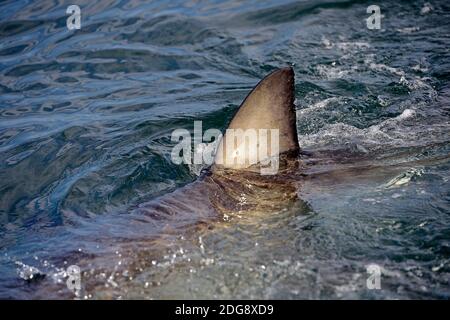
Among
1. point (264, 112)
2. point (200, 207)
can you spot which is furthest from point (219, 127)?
point (200, 207)

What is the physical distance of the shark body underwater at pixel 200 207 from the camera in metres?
3.16

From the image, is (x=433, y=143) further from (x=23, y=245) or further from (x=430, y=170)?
(x=23, y=245)

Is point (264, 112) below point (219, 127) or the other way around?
the other way around

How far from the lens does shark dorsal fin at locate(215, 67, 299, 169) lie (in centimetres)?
402

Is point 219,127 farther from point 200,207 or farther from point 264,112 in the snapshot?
point 200,207

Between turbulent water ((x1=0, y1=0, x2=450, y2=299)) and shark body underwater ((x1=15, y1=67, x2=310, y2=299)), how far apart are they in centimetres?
2

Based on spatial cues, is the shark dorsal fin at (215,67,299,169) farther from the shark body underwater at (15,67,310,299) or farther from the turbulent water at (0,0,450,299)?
the turbulent water at (0,0,450,299)

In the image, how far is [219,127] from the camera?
229 inches

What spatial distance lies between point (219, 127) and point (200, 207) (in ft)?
7.17

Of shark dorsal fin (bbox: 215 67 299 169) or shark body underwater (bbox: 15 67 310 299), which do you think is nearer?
shark body underwater (bbox: 15 67 310 299)

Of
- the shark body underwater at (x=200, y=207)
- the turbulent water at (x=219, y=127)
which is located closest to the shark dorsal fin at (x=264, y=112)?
the shark body underwater at (x=200, y=207)

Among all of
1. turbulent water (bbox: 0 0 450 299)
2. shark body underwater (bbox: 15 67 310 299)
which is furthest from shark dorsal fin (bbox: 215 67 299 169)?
turbulent water (bbox: 0 0 450 299)
